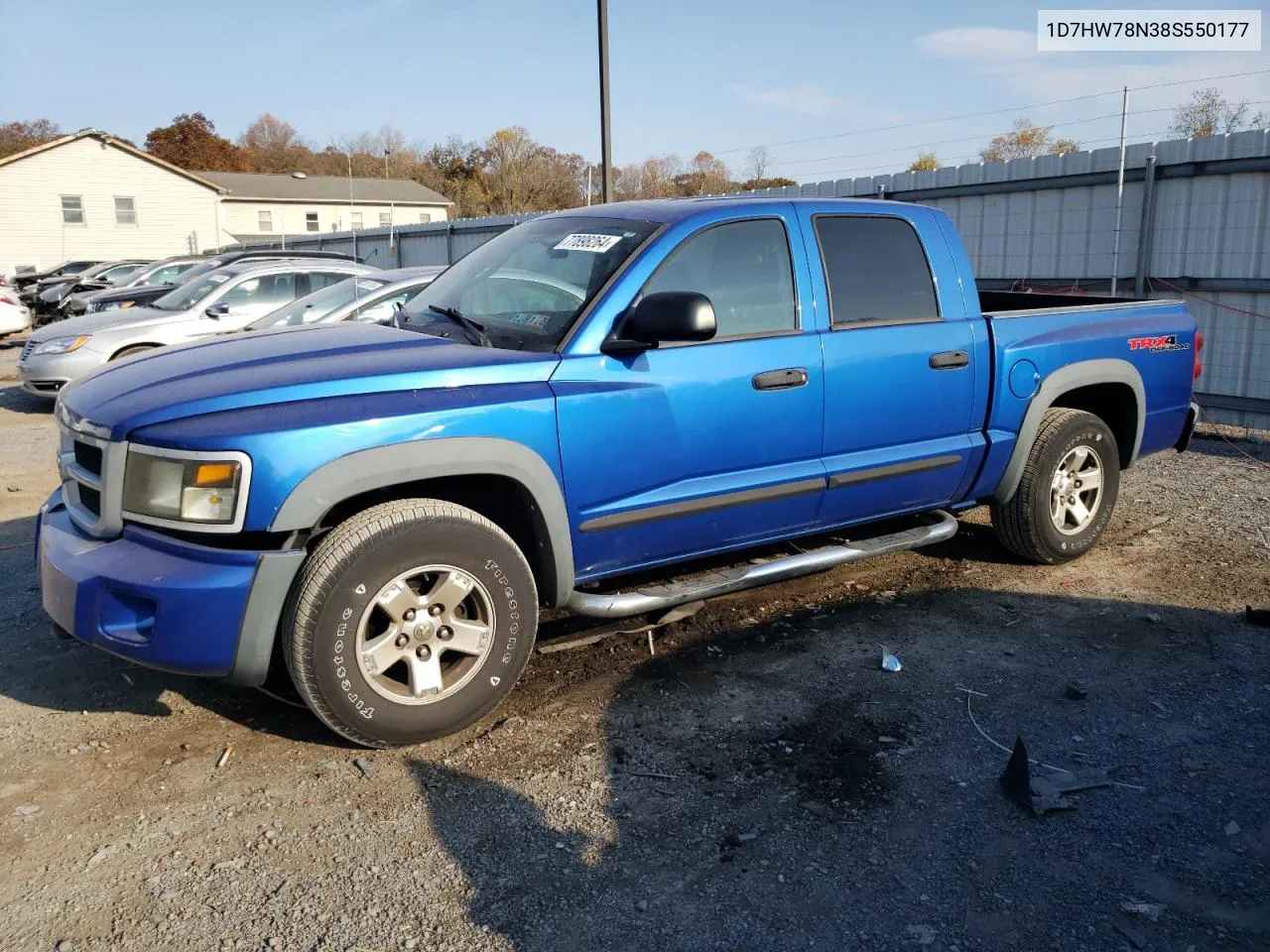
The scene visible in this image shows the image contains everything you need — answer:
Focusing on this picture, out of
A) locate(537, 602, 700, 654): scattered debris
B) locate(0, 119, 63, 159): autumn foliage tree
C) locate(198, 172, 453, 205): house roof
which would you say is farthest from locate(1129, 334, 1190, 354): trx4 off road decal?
locate(0, 119, 63, 159): autumn foliage tree

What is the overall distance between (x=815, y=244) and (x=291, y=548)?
261 cm

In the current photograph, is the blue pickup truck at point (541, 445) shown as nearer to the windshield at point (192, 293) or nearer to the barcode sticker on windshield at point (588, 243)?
the barcode sticker on windshield at point (588, 243)

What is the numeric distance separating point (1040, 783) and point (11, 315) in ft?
66.2

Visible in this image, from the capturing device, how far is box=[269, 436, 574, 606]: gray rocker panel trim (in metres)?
3.31

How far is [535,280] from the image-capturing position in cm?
440

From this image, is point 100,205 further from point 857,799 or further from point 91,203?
point 857,799

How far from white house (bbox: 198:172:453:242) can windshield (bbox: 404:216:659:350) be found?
153 feet

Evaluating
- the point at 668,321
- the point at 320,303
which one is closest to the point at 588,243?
the point at 668,321

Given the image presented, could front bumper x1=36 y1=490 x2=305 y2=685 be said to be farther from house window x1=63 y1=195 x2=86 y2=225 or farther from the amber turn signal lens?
house window x1=63 y1=195 x2=86 y2=225

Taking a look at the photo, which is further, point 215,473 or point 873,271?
point 873,271

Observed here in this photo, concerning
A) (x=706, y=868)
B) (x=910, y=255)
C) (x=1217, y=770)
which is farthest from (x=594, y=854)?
(x=910, y=255)

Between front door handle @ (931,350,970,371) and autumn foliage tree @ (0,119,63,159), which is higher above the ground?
autumn foliage tree @ (0,119,63,159)

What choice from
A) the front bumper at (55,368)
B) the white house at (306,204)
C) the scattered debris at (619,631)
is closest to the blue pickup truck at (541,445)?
the scattered debris at (619,631)

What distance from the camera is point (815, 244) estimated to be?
15.0 feet
